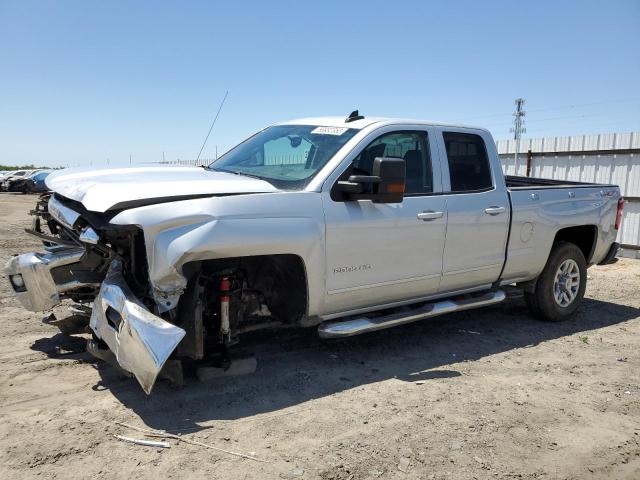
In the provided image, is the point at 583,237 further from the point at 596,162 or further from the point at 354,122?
the point at 596,162

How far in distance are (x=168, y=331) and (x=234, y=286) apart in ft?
2.80

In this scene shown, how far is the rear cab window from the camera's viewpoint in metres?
5.07

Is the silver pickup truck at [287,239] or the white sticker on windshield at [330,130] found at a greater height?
the white sticker on windshield at [330,130]

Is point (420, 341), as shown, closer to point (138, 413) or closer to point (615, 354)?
point (615, 354)

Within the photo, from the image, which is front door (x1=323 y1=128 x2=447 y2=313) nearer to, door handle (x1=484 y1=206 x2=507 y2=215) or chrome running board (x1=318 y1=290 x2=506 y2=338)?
chrome running board (x1=318 y1=290 x2=506 y2=338)

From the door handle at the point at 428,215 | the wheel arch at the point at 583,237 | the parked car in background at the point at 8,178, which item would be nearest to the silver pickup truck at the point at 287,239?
the door handle at the point at 428,215

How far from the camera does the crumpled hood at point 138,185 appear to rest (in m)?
3.42

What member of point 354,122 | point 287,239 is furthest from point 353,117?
point 287,239

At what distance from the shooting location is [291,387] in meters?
4.04

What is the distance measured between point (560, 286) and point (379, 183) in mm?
3270

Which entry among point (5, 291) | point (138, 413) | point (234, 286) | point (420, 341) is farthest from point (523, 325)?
point (5, 291)

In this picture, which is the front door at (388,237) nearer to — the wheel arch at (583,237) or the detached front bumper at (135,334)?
the detached front bumper at (135,334)

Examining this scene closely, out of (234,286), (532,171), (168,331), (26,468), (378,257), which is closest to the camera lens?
(26,468)

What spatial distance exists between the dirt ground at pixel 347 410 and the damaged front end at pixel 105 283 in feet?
1.56
